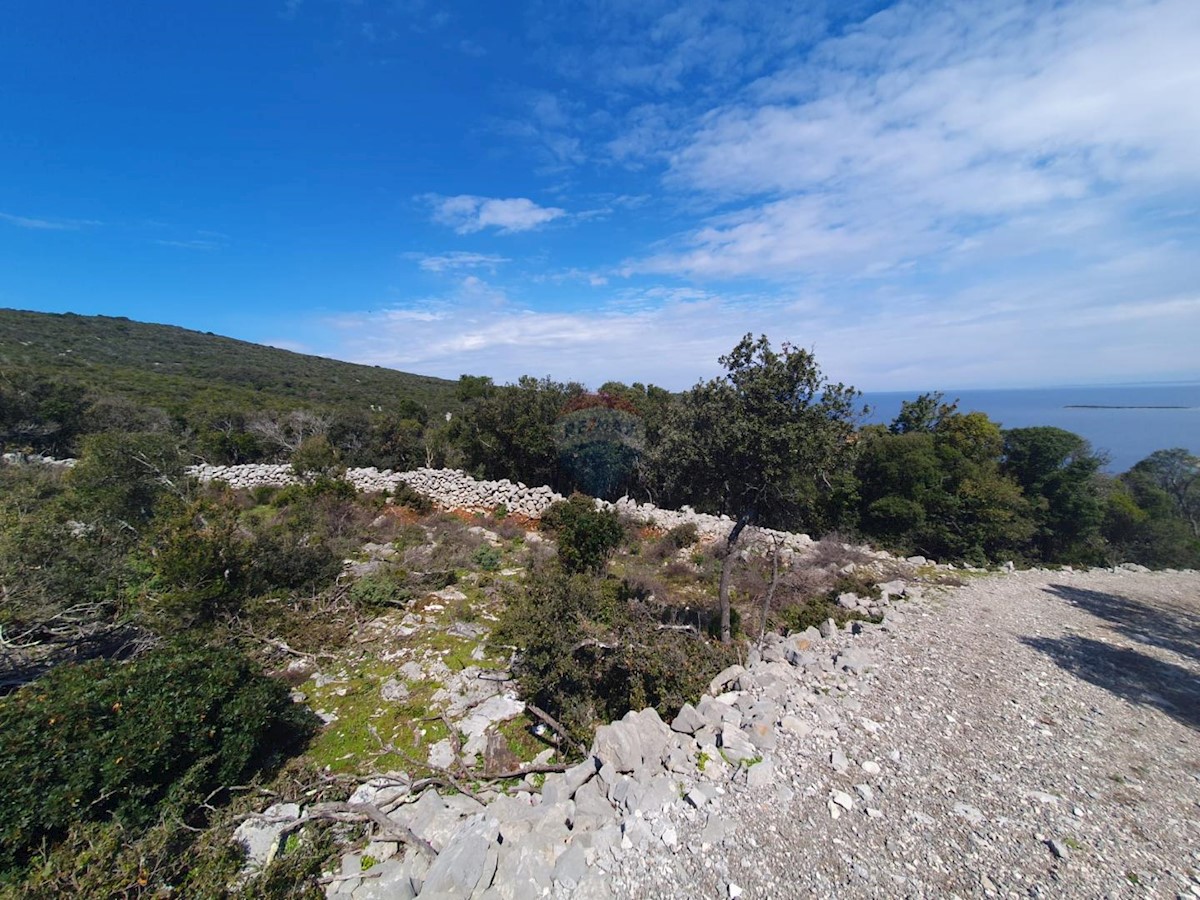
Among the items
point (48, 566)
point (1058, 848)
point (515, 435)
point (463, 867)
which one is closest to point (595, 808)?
point (463, 867)

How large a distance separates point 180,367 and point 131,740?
194 ft

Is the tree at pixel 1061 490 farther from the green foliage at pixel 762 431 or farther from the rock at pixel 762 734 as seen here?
the rock at pixel 762 734

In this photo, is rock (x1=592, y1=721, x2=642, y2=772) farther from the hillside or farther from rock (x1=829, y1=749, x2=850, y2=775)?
the hillside

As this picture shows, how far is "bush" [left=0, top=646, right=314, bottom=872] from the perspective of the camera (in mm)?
4453

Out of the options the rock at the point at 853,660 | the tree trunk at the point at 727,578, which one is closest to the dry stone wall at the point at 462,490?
the tree trunk at the point at 727,578

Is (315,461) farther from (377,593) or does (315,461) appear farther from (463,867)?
(463,867)

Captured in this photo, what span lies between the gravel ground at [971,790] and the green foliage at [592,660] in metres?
1.65

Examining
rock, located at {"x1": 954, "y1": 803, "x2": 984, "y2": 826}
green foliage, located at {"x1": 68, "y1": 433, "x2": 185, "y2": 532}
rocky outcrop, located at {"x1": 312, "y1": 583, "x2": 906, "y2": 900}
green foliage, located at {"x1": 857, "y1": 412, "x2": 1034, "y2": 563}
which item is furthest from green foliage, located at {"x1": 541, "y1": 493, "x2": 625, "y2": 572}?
green foliage, located at {"x1": 68, "y1": 433, "x2": 185, "y2": 532}

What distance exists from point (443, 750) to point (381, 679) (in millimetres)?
2201

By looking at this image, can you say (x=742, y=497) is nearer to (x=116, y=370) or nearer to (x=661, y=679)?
(x=661, y=679)

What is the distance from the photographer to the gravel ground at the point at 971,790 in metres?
3.68

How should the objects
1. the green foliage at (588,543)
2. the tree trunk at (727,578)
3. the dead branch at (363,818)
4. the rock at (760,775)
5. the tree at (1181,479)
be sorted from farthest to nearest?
the tree at (1181,479)
the green foliage at (588,543)
the tree trunk at (727,578)
the rock at (760,775)
the dead branch at (363,818)

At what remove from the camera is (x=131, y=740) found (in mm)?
4988

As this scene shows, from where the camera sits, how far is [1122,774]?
478 cm
